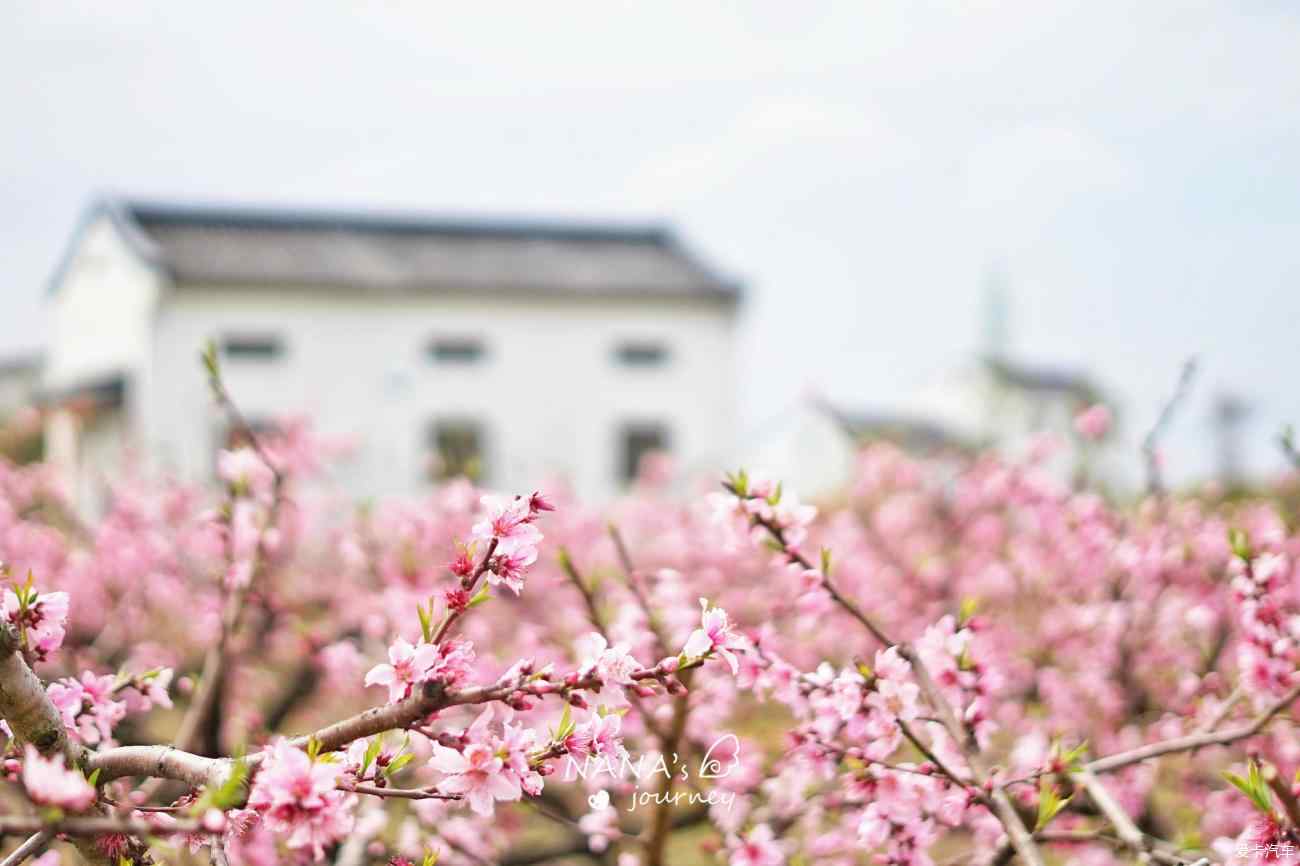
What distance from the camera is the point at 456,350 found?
21.0m

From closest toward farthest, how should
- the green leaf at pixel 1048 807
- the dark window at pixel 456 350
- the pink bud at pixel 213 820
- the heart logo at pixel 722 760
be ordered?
the pink bud at pixel 213 820
the green leaf at pixel 1048 807
the heart logo at pixel 722 760
the dark window at pixel 456 350

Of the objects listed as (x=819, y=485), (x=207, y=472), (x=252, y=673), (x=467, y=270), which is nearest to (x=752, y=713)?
(x=252, y=673)

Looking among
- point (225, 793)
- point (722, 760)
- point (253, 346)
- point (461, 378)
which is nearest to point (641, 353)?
point (461, 378)

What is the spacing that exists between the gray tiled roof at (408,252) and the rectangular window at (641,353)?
95cm

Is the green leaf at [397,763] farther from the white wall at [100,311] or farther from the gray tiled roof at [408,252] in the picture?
the gray tiled roof at [408,252]

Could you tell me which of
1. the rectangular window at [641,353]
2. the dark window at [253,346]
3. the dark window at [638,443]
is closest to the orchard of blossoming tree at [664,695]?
the dark window at [253,346]

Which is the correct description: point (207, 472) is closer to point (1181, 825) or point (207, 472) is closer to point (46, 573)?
point (46, 573)

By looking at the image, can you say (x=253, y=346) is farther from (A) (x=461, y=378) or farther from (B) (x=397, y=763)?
(B) (x=397, y=763)

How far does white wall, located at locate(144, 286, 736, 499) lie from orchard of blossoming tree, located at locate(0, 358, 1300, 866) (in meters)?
12.4

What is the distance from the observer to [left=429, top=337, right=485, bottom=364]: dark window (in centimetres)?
2089

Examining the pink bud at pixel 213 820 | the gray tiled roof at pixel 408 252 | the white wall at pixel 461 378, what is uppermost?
the pink bud at pixel 213 820

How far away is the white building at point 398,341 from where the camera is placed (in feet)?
64.1

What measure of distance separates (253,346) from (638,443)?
23.2 feet

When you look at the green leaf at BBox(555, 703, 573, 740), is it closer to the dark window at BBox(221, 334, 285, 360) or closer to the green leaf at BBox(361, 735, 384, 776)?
the green leaf at BBox(361, 735, 384, 776)
